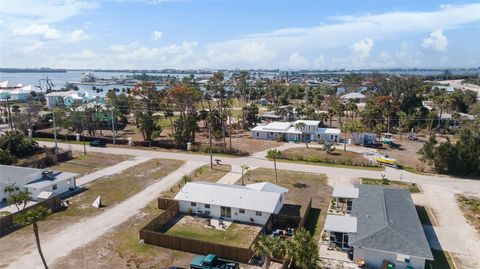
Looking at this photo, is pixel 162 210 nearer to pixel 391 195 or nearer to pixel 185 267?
pixel 185 267

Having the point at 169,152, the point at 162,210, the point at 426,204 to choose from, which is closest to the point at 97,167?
the point at 169,152

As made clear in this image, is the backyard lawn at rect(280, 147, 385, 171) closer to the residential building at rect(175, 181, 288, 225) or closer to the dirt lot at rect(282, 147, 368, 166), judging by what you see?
the dirt lot at rect(282, 147, 368, 166)

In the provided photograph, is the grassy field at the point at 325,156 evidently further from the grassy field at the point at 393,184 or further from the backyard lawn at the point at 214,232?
the backyard lawn at the point at 214,232

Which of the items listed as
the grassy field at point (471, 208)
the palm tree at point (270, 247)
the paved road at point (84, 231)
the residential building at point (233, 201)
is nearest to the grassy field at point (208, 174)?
→ the paved road at point (84, 231)

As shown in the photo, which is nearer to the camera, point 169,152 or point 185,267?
point 185,267

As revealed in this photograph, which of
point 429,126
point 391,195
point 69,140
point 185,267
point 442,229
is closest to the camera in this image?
point 185,267
